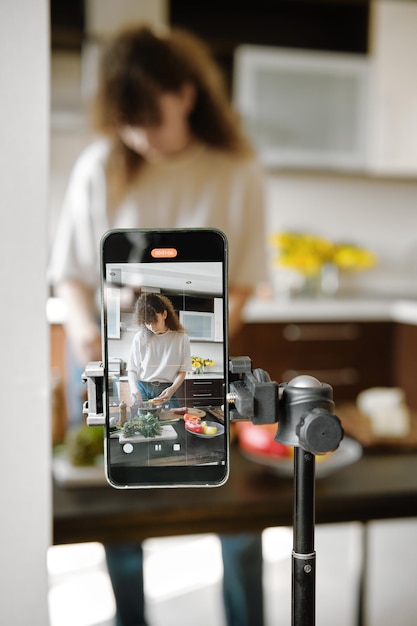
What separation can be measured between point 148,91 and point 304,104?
1997 millimetres

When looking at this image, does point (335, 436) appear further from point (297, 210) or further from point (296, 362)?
point (297, 210)

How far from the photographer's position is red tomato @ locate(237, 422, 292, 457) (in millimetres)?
978

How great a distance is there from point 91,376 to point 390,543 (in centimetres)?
147

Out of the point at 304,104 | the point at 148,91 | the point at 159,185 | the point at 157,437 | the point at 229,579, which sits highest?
the point at 304,104

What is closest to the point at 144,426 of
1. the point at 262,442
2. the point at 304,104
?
the point at 262,442

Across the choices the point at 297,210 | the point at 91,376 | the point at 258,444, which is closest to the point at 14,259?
the point at 91,376

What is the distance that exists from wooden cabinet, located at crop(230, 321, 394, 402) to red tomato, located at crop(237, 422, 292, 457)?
4.55 ft

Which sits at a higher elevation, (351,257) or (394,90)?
(394,90)

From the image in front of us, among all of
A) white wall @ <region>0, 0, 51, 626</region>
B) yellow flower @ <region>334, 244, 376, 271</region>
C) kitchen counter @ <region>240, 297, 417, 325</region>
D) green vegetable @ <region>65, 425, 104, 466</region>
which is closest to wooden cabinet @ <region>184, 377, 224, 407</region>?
white wall @ <region>0, 0, 51, 626</region>

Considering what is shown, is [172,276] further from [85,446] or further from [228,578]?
[228,578]

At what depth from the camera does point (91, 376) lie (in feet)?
1.01

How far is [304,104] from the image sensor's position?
2670mm

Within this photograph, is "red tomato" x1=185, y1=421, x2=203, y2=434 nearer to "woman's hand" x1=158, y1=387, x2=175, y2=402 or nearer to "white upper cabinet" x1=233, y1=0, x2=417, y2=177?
"woman's hand" x1=158, y1=387, x2=175, y2=402

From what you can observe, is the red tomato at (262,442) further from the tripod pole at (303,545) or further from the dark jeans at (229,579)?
the tripod pole at (303,545)
